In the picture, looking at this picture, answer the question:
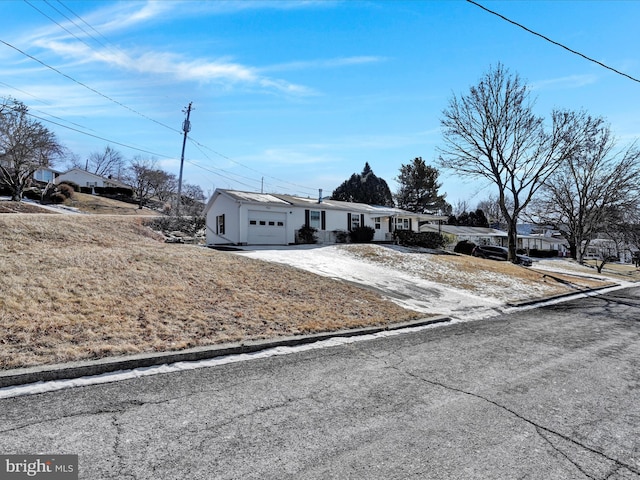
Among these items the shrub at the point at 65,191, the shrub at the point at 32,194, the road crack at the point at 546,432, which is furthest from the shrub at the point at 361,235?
the shrub at the point at 32,194

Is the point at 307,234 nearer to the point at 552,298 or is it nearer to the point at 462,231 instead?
the point at 552,298

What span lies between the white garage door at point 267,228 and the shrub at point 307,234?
1274 mm

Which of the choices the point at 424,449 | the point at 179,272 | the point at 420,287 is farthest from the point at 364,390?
the point at 420,287

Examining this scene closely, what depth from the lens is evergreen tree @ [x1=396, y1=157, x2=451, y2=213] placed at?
53.0m

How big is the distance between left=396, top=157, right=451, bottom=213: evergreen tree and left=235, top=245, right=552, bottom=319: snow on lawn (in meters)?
35.4

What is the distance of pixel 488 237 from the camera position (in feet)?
170

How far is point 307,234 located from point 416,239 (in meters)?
9.62

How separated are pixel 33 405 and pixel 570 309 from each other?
1255 cm

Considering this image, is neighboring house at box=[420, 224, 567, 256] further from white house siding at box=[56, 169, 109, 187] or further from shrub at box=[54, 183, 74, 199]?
white house siding at box=[56, 169, 109, 187]

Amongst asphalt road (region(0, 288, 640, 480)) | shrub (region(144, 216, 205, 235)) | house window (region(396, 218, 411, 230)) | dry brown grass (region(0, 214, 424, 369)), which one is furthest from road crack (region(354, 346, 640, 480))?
house window (region(396, 218, 411, 230))

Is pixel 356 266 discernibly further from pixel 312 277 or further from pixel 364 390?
pixel 364 390

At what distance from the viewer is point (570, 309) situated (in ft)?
35.3

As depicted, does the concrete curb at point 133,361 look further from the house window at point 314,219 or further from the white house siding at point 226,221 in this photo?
the house window at point 314,219

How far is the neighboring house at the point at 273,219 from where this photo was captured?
22062 mm
